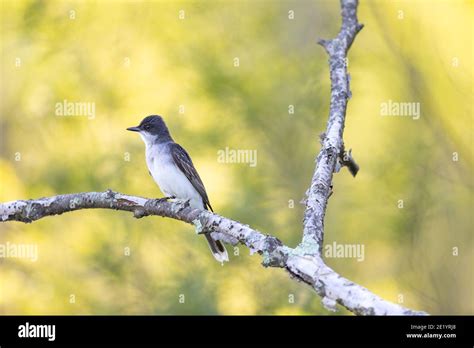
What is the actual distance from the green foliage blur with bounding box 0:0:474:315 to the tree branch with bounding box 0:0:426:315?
3.26 m

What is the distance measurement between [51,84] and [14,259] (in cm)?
255

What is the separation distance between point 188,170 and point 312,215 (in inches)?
122

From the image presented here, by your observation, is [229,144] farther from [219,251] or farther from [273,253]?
[273,253]

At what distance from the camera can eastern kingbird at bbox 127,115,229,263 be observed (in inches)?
272

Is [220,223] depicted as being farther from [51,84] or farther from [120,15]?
[120,15]

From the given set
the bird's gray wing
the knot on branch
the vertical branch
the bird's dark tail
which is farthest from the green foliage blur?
the knot on branch

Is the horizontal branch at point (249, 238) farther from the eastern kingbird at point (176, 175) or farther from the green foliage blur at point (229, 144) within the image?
the green foliage blur at point (229, 144)

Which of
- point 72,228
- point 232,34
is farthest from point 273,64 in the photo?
point 72,228

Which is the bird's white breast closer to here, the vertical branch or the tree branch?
the tree branch

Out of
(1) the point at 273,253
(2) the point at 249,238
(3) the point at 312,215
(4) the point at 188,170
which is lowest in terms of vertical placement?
(1) the point at 273,253

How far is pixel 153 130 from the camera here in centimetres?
743

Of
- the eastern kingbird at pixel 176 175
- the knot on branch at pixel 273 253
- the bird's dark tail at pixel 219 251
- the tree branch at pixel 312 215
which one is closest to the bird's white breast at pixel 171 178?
the eastern kingbird at pixel 176 175

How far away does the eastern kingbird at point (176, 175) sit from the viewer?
22.7 ft

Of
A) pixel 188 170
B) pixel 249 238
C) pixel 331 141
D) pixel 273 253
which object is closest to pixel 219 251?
pixel 188 170
